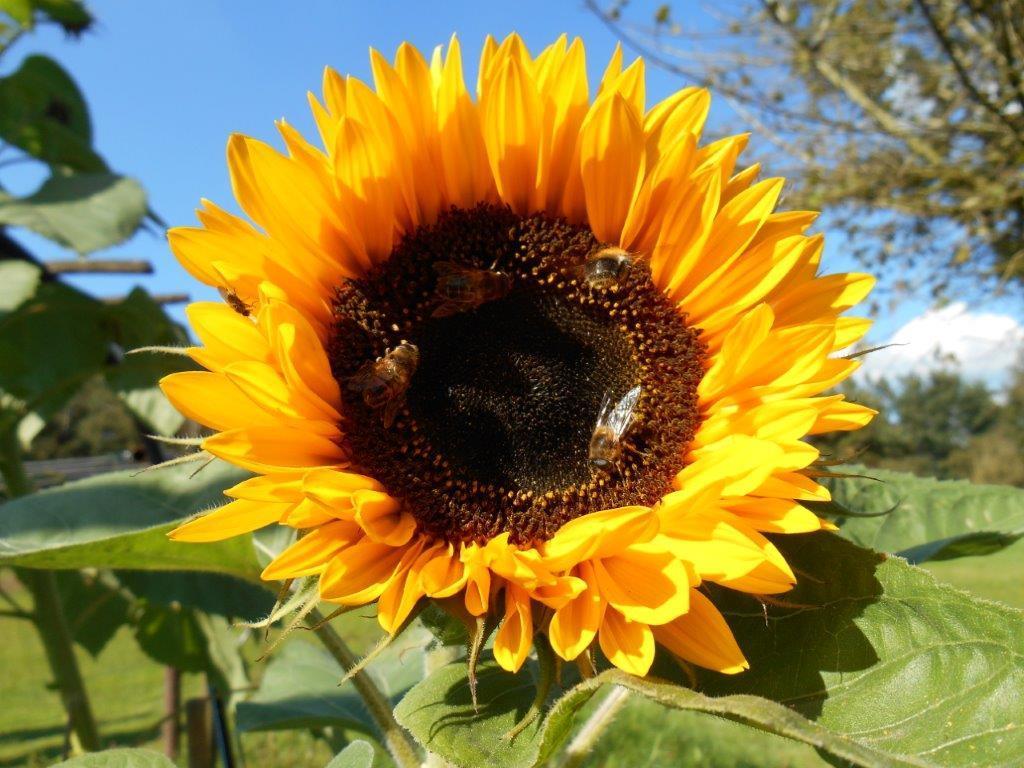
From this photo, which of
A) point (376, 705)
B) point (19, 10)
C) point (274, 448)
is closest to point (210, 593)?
point (376, 705)

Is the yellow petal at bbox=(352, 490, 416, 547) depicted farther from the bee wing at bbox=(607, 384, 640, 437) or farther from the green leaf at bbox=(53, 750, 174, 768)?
the green leaf at bbox=(53, 750, 174, 768)

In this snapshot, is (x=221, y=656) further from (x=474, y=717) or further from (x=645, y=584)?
(x=645, y=584)

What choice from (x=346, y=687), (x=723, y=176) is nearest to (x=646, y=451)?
(x=723, y=176)

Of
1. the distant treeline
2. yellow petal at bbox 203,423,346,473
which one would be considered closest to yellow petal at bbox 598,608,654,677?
yellow petal at bbox 203,423,346,473

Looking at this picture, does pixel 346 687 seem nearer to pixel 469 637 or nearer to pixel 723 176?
pixel 469 637

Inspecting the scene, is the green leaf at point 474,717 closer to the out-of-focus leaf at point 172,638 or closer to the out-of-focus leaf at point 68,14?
the out-of-focus leaf at point 172,638

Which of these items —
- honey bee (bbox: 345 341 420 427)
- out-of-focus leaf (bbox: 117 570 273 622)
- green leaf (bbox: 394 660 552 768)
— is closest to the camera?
green leaf (bbox: 394 660 552 768)

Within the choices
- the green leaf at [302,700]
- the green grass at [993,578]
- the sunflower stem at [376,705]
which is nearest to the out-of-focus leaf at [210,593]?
the green leaf at [302,700]
